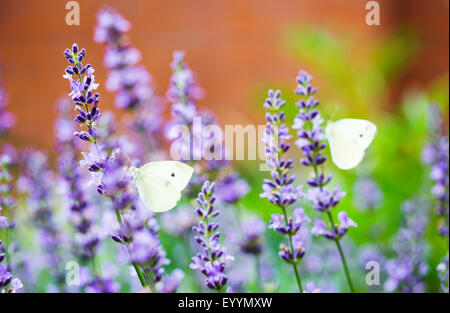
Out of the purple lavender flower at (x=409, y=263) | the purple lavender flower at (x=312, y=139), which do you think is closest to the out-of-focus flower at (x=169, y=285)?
the purple lavender flower at (x=312, y=139)

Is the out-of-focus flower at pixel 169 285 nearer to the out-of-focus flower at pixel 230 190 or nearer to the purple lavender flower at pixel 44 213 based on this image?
the out-of-focus flower at pixel 230 190

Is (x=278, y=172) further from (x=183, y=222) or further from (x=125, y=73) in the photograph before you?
(x=125, y=73)

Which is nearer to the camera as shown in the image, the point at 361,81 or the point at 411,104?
the point at 411,104

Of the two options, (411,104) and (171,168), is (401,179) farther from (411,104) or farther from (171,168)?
(171,168)

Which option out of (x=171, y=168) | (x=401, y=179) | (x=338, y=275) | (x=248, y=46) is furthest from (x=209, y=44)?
(x=171, y=168)

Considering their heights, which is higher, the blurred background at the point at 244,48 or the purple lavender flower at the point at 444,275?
the blurred background at the point at 244,48

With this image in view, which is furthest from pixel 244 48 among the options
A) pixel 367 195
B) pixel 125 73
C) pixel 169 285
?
pixel 169 285
